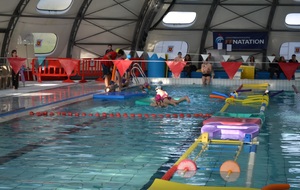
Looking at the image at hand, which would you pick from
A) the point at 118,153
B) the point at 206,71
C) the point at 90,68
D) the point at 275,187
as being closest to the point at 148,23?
the point at 90,68

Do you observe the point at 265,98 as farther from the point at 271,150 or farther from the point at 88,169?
the point at 88,169

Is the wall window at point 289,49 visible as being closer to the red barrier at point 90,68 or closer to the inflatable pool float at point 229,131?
the red barrier at point 90,68

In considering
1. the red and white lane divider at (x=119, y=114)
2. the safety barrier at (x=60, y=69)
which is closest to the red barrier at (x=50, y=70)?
the safety barrier at (x=60, y=69)

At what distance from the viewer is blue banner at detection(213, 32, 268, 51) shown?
29828 millimetres

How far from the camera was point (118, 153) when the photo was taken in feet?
26.2

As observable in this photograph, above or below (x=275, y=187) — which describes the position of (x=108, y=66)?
above

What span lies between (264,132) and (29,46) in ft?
56.0

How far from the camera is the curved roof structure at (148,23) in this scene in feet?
91.5

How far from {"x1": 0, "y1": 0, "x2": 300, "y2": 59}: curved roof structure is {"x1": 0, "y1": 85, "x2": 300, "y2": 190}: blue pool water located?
53.7ft

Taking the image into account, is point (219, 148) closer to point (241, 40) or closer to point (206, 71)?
point (206, 71)

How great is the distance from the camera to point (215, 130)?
8789 millimetres

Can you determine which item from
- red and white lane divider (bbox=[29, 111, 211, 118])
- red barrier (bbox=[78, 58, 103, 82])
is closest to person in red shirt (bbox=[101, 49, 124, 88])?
red and white lane divider (bbox=[29, 111, 211, 118])

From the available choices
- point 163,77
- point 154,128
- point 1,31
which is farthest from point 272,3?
point 154,128

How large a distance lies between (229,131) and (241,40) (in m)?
21.9
